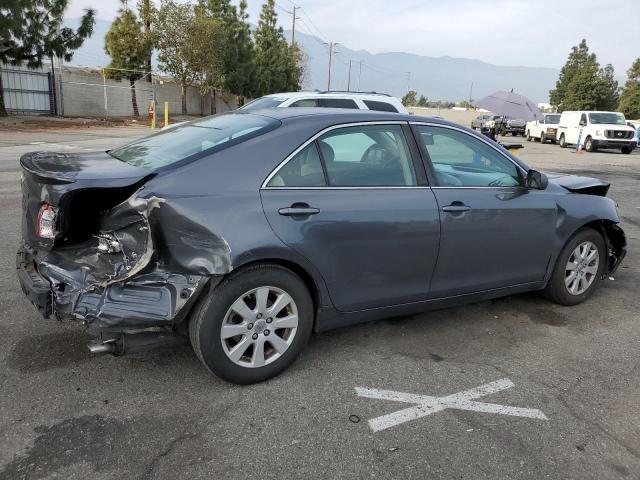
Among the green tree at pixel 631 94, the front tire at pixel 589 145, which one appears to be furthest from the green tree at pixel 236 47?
the green tree at pixel 631 94

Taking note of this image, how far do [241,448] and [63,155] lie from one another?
2.41 meters

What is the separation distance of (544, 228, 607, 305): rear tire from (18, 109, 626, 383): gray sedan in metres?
0.48

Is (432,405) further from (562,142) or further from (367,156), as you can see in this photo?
(562,142)

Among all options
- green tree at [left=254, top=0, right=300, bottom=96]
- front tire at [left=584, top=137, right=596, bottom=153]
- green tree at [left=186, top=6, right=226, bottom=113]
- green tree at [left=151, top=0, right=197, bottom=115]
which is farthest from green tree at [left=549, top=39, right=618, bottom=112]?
green tree at [left=151, top=0, right=197, bottom=115]

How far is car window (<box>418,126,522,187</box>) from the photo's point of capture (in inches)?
152

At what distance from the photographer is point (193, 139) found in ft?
12.0

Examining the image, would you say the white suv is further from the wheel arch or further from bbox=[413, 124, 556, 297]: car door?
bbox=[413, 124, 556, 297]: car door

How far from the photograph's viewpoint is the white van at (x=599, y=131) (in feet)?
83.3

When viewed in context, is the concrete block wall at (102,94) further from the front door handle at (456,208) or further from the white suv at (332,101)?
the front door handle at (456,208)

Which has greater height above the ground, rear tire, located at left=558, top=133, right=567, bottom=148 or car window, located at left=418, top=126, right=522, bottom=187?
car window, located at left=418, top=126, right=522, bottom=187

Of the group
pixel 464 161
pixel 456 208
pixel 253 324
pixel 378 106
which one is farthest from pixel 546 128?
pixel 253 324

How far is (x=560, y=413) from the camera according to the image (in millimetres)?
3146

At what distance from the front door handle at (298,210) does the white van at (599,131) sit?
2615 cm

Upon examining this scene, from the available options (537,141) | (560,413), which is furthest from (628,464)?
(537,141)
